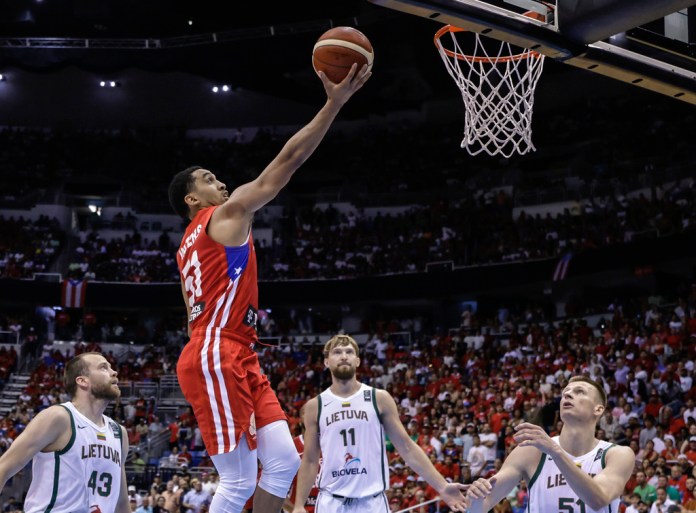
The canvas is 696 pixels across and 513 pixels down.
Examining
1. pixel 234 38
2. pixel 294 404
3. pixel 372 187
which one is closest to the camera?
pixel 294 404

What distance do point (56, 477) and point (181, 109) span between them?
3525 cm

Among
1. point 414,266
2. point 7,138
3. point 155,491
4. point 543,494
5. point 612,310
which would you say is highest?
point 7,138

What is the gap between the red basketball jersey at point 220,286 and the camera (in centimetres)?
518

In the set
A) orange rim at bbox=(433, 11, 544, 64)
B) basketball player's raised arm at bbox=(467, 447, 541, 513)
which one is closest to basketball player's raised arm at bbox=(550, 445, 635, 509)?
basketball player's raised arm at bbox=(467, 447, 541, 513)

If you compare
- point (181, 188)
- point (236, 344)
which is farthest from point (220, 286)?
point (181, 188)

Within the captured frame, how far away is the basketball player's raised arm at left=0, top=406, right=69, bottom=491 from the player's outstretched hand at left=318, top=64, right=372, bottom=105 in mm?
A: 2537

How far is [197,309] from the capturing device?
207 inches

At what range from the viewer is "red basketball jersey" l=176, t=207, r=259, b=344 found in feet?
17.0

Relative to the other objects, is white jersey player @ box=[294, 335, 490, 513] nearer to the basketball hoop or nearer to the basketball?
the basketball

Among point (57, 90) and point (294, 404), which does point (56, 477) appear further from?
point (57, 90)

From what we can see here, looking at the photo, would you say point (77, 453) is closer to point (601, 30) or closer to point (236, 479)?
point (236, 479)

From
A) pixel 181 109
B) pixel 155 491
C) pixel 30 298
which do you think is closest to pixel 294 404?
pixel 155 491

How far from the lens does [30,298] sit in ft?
107

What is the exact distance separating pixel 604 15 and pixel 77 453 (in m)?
4.37
